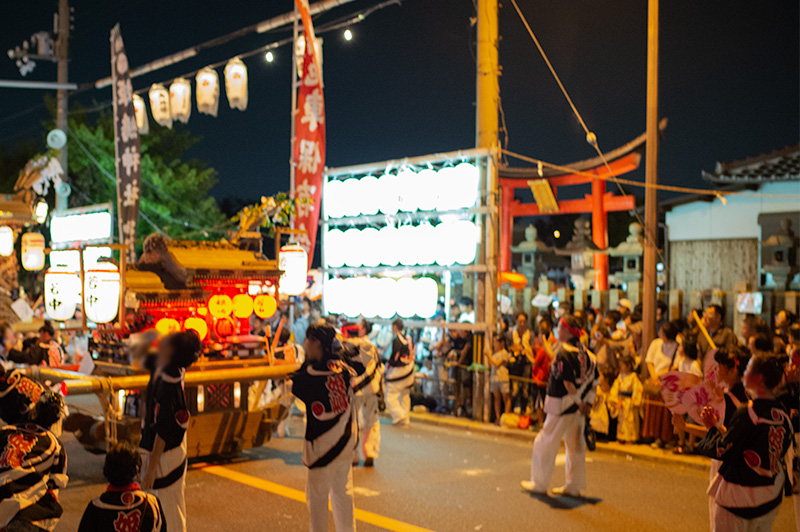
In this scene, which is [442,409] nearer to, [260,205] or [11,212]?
[260,205]

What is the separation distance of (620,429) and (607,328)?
8.18 feet

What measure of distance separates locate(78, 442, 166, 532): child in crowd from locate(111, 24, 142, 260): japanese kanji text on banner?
14382mm

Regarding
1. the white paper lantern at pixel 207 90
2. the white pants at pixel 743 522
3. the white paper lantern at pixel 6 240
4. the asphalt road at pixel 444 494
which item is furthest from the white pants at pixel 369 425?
the white paper lantern at pixel 207 90

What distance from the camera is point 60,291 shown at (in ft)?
33.2

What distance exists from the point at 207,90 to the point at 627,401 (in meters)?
12.2

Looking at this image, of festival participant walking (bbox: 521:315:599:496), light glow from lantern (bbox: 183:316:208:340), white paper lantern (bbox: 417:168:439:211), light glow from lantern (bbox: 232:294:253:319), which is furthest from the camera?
white paper lantern (bbox: 417:168:439:211)

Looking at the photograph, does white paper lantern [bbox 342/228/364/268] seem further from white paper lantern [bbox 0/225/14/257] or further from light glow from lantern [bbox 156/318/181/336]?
white paper lantern [bbox 0/225/14/257]

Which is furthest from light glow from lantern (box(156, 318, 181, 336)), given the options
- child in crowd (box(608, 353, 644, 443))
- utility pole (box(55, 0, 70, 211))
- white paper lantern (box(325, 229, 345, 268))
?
utility pole (box(55, 0, 70, 211))

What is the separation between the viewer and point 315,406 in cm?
577

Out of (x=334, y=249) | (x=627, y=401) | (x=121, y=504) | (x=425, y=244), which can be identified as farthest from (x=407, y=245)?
(x=121, y=504)

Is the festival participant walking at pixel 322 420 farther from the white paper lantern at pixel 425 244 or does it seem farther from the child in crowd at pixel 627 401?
the white paper lantern at pixel 425 244

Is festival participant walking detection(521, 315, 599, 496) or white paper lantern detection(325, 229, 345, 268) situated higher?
white paper lantern detection(325, 229, 345, 268)

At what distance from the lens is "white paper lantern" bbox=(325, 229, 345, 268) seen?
15844 millimetres

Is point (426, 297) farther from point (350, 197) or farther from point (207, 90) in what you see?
point (207, 90)
